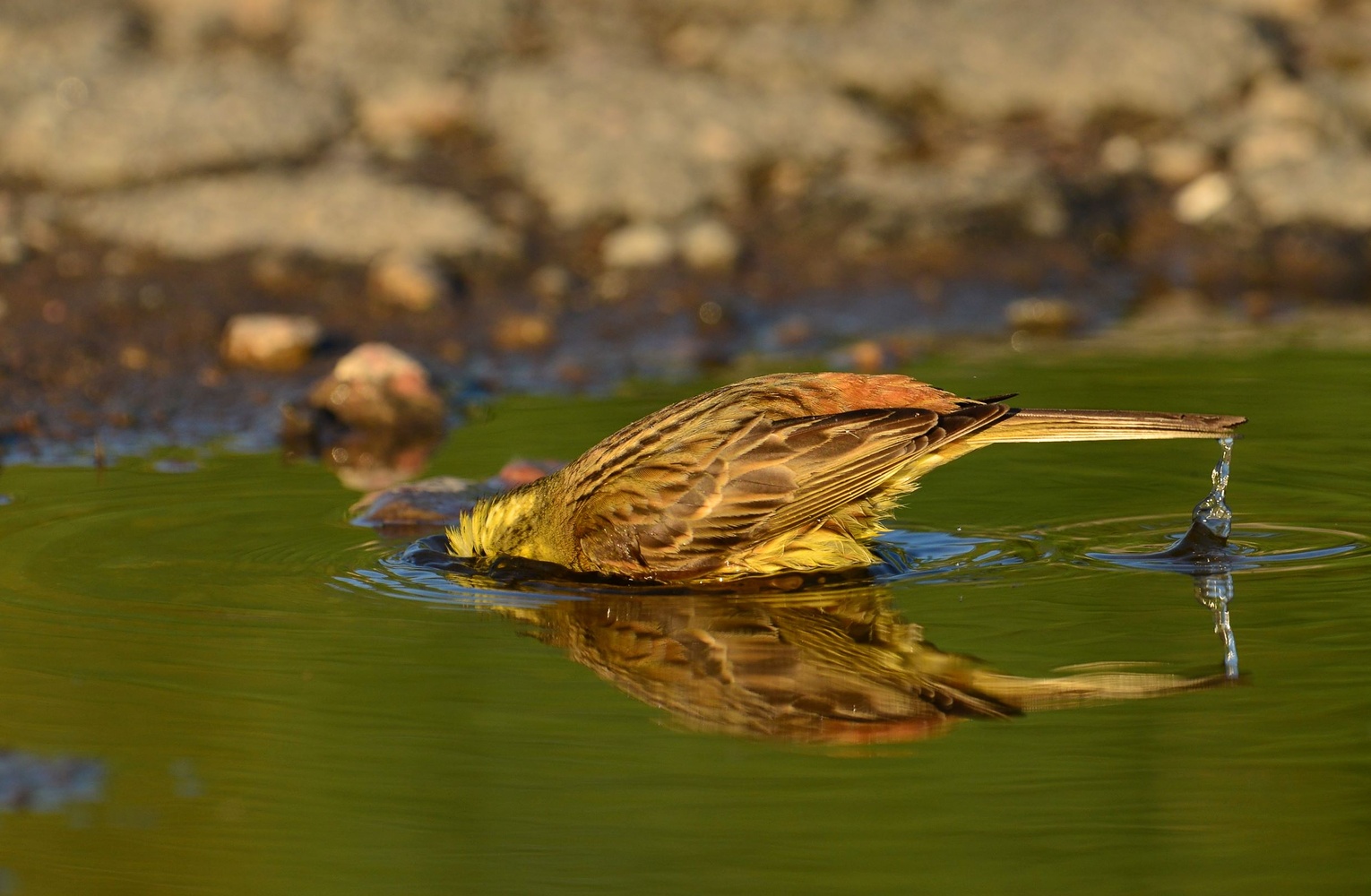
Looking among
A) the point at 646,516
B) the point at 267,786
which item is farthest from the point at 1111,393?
the point at 267,786

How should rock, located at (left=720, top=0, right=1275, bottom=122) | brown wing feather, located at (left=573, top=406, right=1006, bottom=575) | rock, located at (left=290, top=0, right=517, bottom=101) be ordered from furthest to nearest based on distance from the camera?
rock, located at (left=720, top=0, right=1275, bottom=122), rock, located at (left=290, top=0, right=517, bottom=101), brown wing feather, located at (left=573, top=406, right=1006, bottom=575)

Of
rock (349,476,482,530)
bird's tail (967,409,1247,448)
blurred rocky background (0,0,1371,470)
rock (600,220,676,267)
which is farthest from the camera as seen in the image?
rock (600,220,676,267)

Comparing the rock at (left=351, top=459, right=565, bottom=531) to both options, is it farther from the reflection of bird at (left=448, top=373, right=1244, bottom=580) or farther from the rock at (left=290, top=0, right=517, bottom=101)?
the rock at (left=290, top=0, right=517, bottom=101)

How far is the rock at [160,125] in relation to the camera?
10.8 meters

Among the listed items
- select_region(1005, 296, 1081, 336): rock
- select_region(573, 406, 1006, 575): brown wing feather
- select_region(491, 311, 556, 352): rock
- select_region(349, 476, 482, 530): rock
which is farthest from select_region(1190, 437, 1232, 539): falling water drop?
select_region(491, 311, 556, 352): rock

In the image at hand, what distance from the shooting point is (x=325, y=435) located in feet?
27.6

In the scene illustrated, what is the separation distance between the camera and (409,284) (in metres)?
9.91

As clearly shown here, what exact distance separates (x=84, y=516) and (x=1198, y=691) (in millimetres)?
4031

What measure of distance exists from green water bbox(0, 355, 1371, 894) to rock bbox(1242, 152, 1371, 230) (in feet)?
13.7

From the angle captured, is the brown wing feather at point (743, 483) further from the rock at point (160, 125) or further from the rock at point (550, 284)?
the rock at point (160, 125)

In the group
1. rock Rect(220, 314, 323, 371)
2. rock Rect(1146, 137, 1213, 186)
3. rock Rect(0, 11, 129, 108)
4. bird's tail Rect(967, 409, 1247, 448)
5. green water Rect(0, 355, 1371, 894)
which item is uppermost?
rock Rect(0, 11, 129, 108)

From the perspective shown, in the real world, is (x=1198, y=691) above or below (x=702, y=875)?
above

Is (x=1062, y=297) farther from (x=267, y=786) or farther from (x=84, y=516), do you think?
(x=267, y=786)

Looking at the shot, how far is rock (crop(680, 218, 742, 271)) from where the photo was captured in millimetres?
10461
